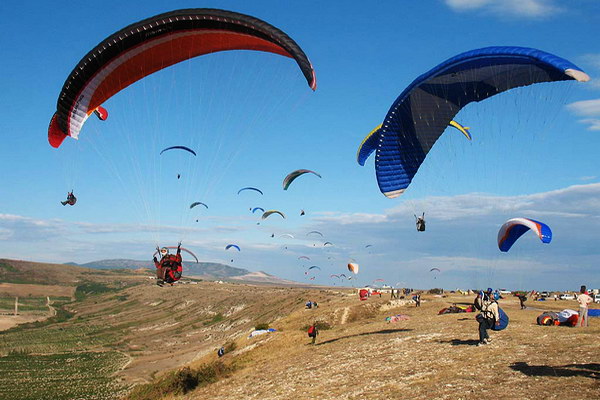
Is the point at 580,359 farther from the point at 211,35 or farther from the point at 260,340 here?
the point at 260,340

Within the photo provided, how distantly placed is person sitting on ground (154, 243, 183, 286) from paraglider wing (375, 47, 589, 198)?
862cm

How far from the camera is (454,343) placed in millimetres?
16781

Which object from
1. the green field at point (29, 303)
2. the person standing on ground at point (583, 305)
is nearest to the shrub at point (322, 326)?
the person standing on ground at point (583, 305)

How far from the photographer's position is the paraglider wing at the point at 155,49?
1552 centimetres

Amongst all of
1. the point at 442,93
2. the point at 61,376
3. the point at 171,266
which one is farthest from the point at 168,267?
the point at 61,376

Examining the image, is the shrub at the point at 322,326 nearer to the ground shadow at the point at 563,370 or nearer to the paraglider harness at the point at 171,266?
the paraglider harness at the point at 171,266

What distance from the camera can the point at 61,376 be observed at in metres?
42.7

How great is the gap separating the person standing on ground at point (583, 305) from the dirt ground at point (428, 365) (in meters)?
0.56

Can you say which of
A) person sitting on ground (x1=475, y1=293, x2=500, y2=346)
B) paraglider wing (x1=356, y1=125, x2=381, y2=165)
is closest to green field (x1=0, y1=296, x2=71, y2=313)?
paraglider wing (x1=356, y1=125, x2=381, y2=165)

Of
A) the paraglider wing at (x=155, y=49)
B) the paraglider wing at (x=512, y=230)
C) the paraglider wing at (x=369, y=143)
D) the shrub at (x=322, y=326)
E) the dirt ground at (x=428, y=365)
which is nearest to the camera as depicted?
the dirt ground at (x=428, y=365)

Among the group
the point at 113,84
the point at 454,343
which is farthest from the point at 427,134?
the point at 113,84

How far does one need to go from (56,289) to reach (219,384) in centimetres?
14035

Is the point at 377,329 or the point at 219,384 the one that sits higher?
the point at 377,329

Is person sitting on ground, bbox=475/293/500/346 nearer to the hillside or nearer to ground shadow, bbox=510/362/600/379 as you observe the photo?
the hillside
